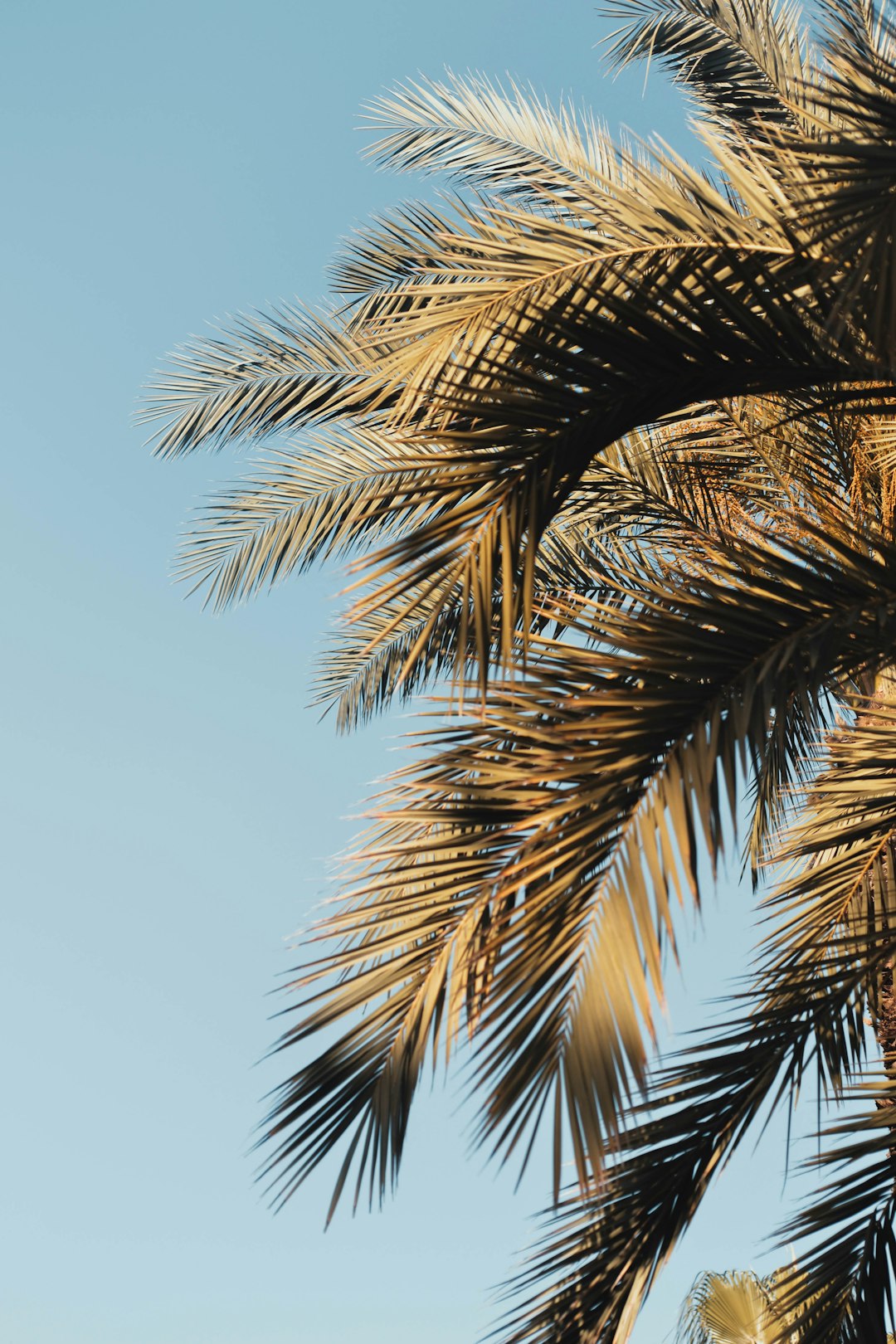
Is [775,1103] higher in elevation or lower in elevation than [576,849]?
lower

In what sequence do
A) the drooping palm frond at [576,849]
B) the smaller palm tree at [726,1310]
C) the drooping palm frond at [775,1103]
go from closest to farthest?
the drooping palm frond at [576,849], the drooping palm frond at [775,1103], the smaller palm tree at [726,1310]

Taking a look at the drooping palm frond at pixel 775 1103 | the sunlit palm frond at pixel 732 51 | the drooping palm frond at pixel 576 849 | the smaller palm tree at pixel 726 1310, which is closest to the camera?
the drooping palm frond at pixel 576 849

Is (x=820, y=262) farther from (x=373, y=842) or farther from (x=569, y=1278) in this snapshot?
(x=569, y=1278)

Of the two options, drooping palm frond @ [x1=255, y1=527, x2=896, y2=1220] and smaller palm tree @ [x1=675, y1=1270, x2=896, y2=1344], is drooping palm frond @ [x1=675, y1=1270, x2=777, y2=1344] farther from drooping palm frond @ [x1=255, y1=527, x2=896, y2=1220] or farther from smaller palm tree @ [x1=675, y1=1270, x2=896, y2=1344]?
drooping palm frond @ [x1=255, y1=527, x2=896, y2=1220]

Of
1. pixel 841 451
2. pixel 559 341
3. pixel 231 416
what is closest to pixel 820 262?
pixel 559 341

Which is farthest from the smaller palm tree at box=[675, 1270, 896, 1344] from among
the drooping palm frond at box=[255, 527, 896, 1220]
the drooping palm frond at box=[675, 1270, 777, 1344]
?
the drooping palm frond at box=[255, 527, 896, 1220]

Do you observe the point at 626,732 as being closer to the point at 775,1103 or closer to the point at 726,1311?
the point at 775,1103

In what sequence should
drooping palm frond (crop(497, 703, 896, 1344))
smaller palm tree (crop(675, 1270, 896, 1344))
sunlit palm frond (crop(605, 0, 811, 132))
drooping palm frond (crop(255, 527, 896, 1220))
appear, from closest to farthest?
drooping palm frond (crop(255, 527, 896, 1220)) → drooping palm frond (crop(497, 703, 896, 1344)) → sunlit palm frond (crop(605, 0, 811, 132)) → smaller palm tree (crop(675, 1270, 896, 1344))

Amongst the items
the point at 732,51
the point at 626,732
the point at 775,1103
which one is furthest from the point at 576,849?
the point at 732,51

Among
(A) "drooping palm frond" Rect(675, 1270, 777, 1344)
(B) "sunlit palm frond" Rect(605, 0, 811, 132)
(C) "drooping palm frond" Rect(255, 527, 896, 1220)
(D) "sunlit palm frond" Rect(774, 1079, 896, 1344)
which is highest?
(B) "sunlit palm frond" Rect(605, 0, 811, 132)

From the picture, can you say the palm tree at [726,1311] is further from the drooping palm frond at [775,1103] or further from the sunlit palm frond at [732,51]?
the sunlit palm frond at [732,51]

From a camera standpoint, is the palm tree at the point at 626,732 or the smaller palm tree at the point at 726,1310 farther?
the smaller palm tree at the point at 726,1310

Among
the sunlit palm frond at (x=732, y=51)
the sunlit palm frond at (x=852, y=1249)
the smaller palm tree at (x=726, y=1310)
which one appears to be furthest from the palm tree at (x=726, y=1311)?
the sunlit palm frond at (x=732, y=51)

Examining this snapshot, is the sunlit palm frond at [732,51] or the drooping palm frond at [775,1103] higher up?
the sunlit palm frond at [732,51]
